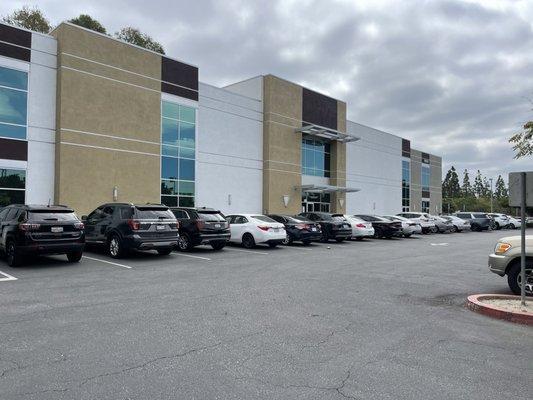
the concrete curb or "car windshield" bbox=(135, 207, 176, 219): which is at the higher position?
"car windshield" bbox=(135, 207, 176, 219)

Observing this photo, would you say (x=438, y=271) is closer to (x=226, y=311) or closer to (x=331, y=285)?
(x=331, y=285)

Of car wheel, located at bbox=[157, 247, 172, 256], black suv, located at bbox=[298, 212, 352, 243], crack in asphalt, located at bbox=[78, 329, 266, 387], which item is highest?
black suv, located at bbox=[298, 212, 352, 243]

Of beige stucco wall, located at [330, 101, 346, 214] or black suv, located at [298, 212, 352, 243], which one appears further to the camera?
beige stucco wall, located at [330, 101, 346, 214]

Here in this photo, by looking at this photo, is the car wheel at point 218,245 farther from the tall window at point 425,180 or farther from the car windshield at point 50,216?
the tall window at point 425,180

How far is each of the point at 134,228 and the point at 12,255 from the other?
3256 mm

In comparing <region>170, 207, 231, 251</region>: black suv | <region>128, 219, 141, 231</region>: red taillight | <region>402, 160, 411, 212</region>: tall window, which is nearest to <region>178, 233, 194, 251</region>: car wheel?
<region>170, 207, 231, 251</region>: black suv

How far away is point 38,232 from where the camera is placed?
11398 mm

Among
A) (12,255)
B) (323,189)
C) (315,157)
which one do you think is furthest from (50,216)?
(315,157)

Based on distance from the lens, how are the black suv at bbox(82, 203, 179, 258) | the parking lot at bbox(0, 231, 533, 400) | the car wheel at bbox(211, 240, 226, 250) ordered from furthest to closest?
1. the car wheel at bbox(211, 240, 226, 250)
2. the black suv at bbox(82, 203, 179, 258)
3. the parking lot at bbox(0, 231, 533, 400)

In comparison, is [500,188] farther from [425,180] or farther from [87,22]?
[87,22]

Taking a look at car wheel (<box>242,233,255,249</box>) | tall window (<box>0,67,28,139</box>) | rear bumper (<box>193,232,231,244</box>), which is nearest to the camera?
rear bumper (<box>193,232,231,244</box>)

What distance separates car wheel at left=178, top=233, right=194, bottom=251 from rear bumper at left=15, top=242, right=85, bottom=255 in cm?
459

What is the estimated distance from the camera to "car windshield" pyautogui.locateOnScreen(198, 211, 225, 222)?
52.4 feet

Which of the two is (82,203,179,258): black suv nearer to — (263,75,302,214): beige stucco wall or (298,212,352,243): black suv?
(298,212,352,243): black suv
